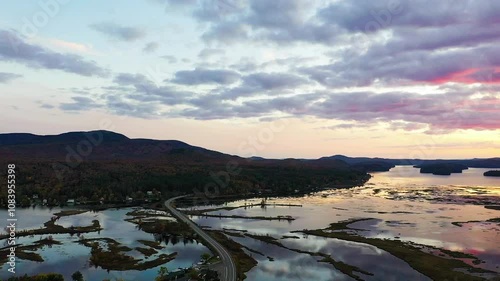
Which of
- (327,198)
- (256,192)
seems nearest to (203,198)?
(256,192)

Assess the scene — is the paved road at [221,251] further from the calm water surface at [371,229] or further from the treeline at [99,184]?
the treeline at [99,184]

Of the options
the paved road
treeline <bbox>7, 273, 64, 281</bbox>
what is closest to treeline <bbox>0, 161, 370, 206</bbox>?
the paved road

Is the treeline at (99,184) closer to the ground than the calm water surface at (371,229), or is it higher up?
higher up

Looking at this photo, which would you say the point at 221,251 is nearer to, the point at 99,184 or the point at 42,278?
the point at 42,278

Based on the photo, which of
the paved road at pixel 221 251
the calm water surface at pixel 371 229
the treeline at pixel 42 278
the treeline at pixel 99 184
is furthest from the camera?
the treeline at pixel 99 184

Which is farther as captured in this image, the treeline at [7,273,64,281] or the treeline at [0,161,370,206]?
the treeline at [0,161,370,206]

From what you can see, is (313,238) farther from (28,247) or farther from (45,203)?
(45,203)

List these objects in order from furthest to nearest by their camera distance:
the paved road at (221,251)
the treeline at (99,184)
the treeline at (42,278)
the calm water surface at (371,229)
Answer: the treeline at (99,184)
the calm water surface at (371,229)
the paved road at (221,251)
the treeline at (42,278)

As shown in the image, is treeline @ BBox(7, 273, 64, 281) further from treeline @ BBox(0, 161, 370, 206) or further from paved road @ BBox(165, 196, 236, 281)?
treeline @ BBox(0, 161, 370, 206)

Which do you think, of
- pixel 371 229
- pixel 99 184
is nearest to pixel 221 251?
pixel 371 229

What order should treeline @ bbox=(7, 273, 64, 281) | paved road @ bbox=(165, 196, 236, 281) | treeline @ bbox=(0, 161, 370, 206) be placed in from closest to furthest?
treeline @ bbox=(7, 273, 64, 281), paved road @ bbox=(165, 196, 236, 281), treeline @ bbox=(0, 161, 370, 206)

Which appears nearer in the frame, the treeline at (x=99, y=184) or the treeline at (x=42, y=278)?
the treeline at (x=42, y=278)

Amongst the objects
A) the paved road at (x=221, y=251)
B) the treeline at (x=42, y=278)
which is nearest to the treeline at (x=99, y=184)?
the paved road at (x=221, y=251)
